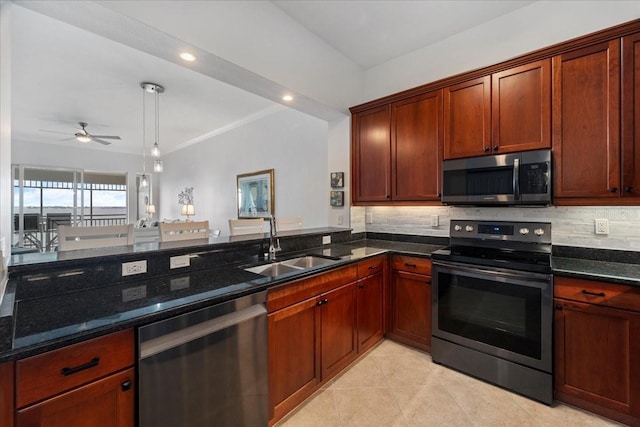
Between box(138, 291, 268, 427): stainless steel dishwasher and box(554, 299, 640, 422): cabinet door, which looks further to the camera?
box(554, 299, 640, 422): cabinet door

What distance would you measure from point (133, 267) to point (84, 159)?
7747 millimetres

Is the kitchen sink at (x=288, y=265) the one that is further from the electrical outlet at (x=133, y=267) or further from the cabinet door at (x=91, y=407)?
the cabinet door at (x=91, y=407)

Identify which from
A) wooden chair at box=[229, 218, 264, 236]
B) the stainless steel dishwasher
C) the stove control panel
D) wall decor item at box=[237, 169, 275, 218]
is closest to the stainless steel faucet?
wooden chair at box=[229, 218, 264, 236]

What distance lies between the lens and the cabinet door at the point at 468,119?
2.37m

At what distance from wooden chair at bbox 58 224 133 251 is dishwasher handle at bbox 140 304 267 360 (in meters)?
1.10

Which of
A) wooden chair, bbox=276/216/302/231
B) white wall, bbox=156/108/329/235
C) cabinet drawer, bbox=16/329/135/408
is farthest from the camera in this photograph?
white wall, bbox=156/108/329/235

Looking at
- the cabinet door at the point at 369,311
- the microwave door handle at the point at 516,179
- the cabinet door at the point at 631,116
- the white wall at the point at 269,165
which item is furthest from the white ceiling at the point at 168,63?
the cabinet door at the point at 369,311

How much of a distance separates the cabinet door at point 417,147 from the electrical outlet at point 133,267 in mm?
2265

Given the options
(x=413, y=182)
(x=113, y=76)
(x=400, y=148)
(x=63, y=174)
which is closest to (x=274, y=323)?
(x=413, y=182)

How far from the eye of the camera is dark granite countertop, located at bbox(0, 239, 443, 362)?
3.06ft

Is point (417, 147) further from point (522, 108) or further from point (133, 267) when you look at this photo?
point (133, 267)

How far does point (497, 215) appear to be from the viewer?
2.58 m

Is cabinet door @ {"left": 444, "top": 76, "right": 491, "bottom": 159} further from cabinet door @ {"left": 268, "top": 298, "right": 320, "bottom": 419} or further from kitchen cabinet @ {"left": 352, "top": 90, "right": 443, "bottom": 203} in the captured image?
cabinet door @ {"left": 268, "top": 298, "right": 320, "bottom": 419}

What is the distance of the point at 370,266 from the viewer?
2.51 m
